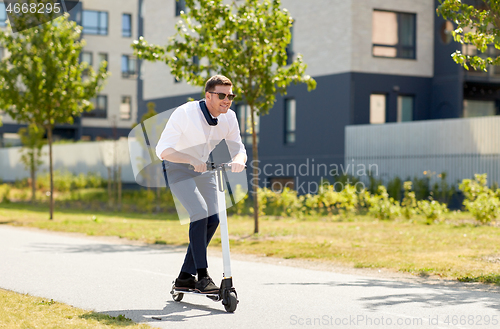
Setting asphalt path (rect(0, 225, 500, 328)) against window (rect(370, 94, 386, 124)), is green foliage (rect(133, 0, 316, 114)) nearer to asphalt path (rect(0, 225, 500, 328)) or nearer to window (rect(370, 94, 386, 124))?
asphalt path (rect(0, 225, 500, 328))

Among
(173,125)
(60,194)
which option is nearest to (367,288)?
(173,125)

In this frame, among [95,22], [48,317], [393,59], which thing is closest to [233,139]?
[48,317]

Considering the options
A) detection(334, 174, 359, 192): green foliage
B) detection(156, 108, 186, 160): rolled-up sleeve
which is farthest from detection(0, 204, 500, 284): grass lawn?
detection(334, 174, 359, 192): green foliage

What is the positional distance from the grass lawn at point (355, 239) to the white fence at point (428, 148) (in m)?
3.60

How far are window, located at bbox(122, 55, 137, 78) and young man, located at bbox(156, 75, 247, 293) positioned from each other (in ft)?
156

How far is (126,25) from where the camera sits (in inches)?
2068

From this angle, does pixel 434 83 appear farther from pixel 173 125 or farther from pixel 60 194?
pixel 173 125

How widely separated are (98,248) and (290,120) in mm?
17316

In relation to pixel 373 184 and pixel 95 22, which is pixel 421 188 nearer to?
pixel 373 184

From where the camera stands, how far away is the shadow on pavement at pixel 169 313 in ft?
19.1

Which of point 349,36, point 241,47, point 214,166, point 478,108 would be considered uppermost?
point 349,36

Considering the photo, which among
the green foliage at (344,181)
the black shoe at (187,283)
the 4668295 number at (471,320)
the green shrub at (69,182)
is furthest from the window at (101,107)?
the 4668295 number at (471,320)

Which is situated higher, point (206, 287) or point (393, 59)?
point (393, 59)

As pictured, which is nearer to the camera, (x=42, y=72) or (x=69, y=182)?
(x=42, y=72)
